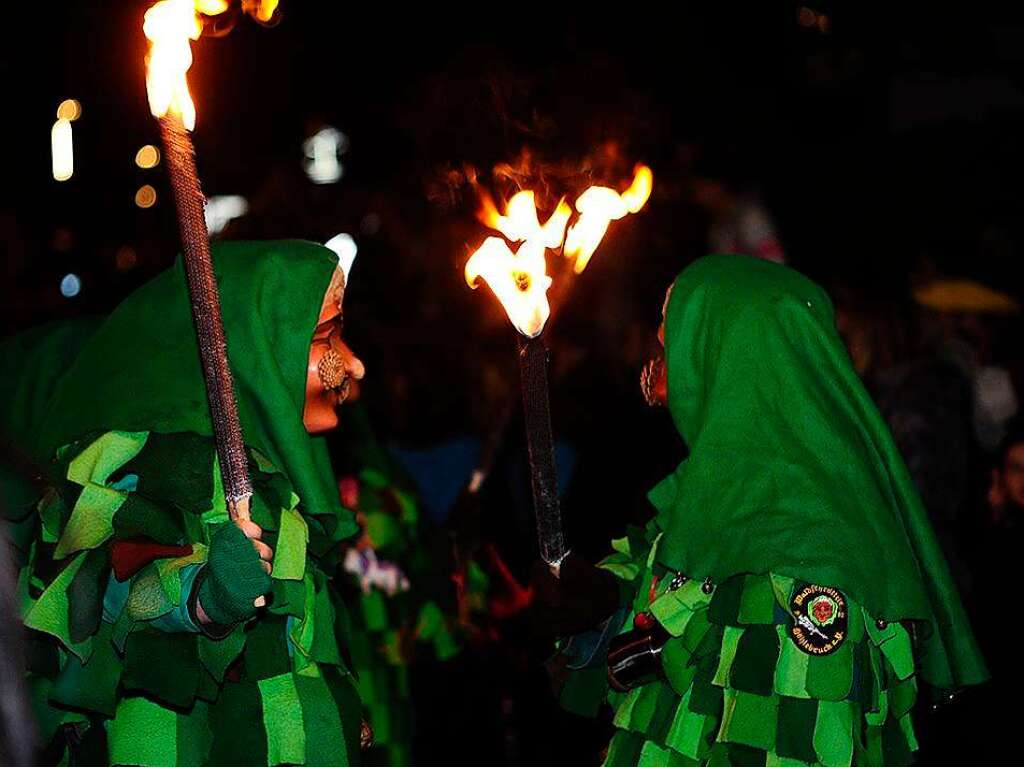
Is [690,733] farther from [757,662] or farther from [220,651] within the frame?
[220,651]

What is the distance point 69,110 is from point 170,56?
807cm

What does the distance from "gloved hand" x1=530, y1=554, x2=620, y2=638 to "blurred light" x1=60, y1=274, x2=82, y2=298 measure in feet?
17.0

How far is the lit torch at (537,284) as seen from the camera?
3.68 metres

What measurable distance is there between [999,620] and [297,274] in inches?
125

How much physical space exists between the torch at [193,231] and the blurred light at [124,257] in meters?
6.39

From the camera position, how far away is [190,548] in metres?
3.55

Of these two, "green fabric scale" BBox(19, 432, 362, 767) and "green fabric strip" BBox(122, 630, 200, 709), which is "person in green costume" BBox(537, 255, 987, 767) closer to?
"green fabric scale" BBox(19, 432, 362, 767)

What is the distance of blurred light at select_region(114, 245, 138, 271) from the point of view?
32.3 feet

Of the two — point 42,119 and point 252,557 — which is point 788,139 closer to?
point 42,119

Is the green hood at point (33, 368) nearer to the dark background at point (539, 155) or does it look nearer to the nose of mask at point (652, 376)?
the dark background at point (539, 155)

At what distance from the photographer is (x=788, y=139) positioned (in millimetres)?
14992

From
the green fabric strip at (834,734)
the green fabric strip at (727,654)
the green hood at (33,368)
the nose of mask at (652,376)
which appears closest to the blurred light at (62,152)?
the green hood at (33,368)

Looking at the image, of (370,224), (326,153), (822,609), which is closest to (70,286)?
(370,224)

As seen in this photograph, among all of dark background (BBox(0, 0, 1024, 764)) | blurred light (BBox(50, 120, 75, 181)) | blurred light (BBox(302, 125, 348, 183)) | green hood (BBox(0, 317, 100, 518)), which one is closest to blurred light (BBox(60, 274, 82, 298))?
dark background (BBox(0, 0, 1024, 764))
